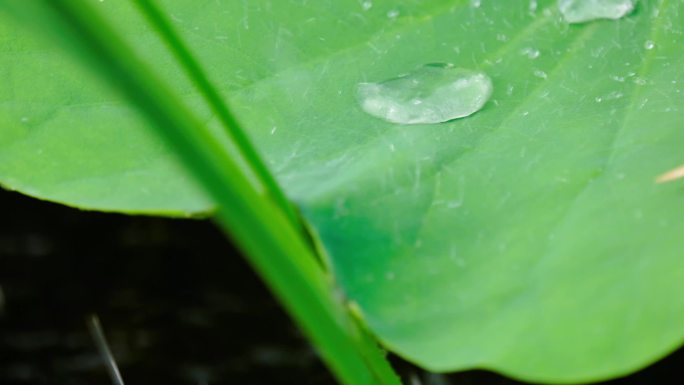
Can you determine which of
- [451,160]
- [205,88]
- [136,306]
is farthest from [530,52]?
[136,306]

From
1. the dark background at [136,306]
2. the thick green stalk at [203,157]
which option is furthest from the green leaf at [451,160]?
the dark background at [136,306]

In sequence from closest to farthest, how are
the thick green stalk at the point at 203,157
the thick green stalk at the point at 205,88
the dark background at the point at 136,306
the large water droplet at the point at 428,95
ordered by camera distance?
the thick green stalk at the point at 203,157, the thick green stalk at the point at 205,88, the large water droplet at the point at 428,95, the dark background at the point at 136,306

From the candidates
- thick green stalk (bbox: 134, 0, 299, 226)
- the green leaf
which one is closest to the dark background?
the green leaf

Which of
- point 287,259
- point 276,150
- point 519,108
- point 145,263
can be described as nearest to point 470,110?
point 519,108

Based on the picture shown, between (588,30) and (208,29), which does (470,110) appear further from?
(208,29)

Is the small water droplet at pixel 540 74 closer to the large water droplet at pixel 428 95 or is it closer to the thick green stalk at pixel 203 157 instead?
the large water droplet at pixel 428 95
